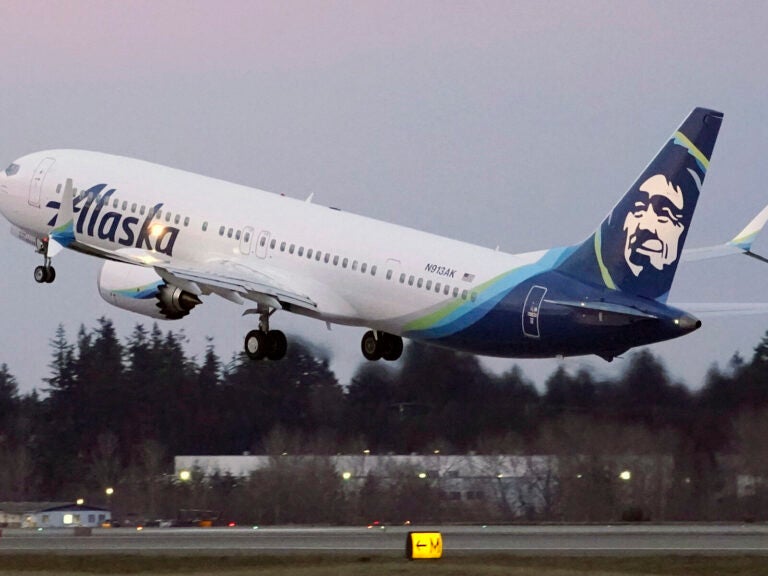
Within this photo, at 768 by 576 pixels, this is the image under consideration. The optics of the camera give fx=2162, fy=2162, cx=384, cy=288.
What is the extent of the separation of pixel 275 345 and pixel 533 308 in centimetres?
1163

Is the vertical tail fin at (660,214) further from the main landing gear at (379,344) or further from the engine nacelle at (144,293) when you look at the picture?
the engine nacelle at (144,293)

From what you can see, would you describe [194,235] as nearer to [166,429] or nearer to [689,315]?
[689,315]

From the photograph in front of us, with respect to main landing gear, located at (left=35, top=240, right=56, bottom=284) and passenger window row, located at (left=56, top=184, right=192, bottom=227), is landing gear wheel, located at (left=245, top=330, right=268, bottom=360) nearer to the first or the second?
passenger window row, located at (left=56, top=184, right=192, bottom=227)

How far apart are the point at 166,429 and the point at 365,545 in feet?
133

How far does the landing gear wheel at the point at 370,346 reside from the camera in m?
77.6

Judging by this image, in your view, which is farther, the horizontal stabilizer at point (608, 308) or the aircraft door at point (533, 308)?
the aircraft door at point (533, 308)

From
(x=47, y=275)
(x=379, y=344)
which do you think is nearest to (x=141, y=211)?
(x=47, y=275)

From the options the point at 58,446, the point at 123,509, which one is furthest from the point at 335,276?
the point at 58,446

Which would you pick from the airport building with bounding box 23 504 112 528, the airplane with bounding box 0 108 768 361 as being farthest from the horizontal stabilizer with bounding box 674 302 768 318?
the airport building with bounding box 23 504 112 528

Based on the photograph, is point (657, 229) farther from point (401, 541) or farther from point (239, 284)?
point (401, 541)

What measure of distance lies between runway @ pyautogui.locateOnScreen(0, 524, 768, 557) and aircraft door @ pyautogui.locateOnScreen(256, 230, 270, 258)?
10.5 m

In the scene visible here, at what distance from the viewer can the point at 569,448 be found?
97312mm

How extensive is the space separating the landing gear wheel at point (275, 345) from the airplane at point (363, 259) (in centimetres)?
5

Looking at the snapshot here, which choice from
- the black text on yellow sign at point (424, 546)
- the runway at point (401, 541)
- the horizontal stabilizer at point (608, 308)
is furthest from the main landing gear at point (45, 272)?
the horizontal stabilizer at point (608, 308)
